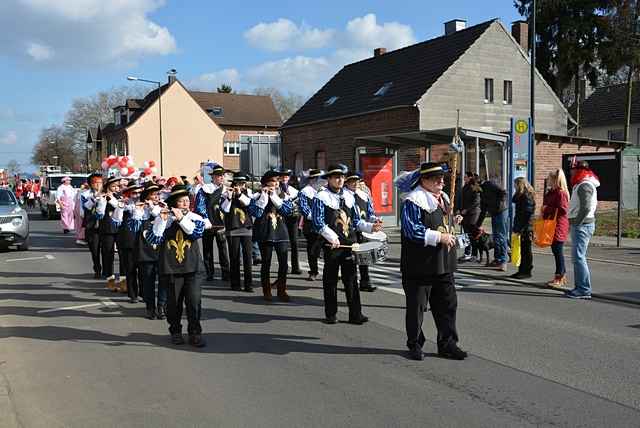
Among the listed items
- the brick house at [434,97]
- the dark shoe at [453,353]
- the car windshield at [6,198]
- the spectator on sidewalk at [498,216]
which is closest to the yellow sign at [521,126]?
the spectator on sidewalk at [498,216]

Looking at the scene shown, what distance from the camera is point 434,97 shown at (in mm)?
30828

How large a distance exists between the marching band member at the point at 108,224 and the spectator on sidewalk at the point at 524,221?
257 inches

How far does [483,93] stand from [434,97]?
4.04 meters

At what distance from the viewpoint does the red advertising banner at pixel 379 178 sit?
2059cm

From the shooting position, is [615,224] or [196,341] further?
[615,224]

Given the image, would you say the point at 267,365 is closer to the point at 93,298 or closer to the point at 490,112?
the point at 93,298

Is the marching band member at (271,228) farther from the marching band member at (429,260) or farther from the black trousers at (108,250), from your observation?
the marching band member at (429,260)

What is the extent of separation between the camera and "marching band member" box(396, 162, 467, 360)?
610cm

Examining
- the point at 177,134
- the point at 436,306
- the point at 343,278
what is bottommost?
the point at 436,306

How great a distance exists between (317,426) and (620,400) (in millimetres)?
2358

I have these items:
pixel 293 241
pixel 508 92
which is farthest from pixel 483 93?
pixel 293 241

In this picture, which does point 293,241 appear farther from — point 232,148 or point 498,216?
point 232,148

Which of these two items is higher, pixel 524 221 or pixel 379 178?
pixel 379 178

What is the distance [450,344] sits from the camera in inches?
247
